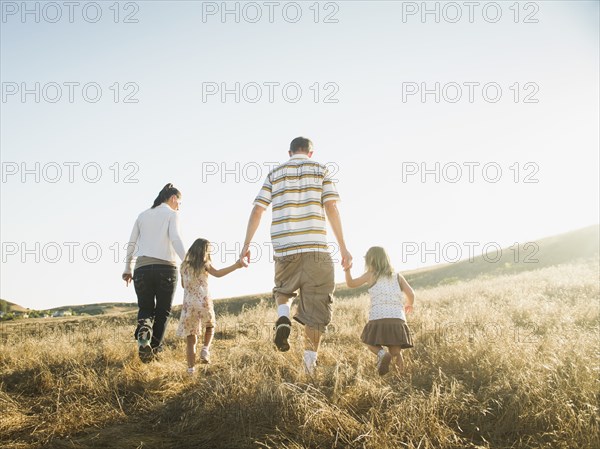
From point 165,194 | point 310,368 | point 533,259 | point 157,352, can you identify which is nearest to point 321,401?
point 310,368

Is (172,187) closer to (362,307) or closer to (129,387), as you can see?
(129,387)

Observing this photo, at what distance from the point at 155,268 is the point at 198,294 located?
70 cm

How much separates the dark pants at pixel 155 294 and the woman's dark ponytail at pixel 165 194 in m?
1.01

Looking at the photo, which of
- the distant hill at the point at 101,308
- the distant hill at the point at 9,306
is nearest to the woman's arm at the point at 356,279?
the distant hill at the point at 9,306

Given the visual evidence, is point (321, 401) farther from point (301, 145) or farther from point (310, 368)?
point (301, 145)

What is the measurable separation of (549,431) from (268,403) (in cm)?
223

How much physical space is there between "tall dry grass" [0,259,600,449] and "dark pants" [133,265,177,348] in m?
0.51

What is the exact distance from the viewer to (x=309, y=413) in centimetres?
343

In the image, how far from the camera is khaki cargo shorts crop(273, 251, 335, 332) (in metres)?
5.06

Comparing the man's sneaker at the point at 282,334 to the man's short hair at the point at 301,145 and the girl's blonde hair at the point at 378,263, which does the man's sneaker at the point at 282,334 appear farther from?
the man's short hair at the point at 301,145

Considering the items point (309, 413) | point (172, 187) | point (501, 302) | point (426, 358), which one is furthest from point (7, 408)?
point (501, 302)

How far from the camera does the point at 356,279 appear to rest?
577 cm

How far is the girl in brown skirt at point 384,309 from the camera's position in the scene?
17.7 ft

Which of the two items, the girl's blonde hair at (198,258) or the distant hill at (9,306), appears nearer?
the girl's blonde hair at (198,258)
